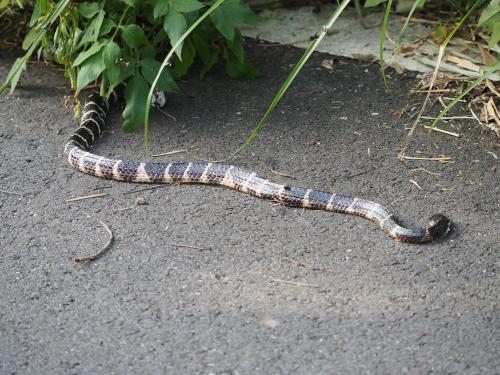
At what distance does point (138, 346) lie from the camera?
15.0 feet

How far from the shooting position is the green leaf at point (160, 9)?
6.50 m

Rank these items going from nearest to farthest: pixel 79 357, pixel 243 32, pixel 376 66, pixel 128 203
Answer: pixel 79 357 < pixel 128 203 < pixel 376 66 < pixel 243 32

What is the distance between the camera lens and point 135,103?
6.86 m

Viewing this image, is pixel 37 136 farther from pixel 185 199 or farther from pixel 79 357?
pixel 79 357

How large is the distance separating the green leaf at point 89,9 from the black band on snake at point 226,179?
84 centimetres

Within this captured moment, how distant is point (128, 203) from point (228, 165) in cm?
87

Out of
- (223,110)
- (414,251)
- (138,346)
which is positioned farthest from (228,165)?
(138,346)

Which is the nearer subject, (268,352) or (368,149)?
(268,352)

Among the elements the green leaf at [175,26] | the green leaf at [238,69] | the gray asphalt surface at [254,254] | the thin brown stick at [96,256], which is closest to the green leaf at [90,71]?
the gray asphalt surface at [254,254]

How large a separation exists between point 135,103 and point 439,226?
2.81 m

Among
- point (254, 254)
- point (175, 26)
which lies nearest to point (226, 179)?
point (254, 254)

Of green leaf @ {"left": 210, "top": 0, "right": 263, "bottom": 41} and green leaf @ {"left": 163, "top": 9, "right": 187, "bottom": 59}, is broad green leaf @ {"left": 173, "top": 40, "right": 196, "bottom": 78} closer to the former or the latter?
green leaf @ {"left": 210, "top": 0, "right": 263, "bottom": 41}

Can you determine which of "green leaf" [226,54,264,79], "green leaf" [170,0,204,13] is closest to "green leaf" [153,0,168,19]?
"green leaf" [170,0,204,13]

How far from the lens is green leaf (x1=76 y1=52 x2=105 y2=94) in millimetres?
6699
